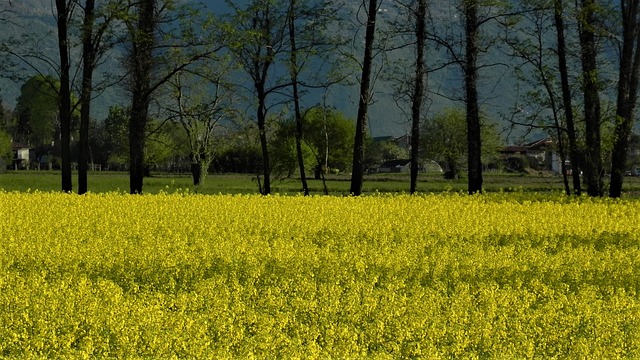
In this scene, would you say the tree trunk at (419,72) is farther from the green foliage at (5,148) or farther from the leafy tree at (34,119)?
the leafy tree at (34,119)

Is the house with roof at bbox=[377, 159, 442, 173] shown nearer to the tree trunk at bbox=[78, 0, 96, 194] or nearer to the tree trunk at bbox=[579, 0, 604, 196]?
the tree trunk at bbox=[579, 0, 604, 196]

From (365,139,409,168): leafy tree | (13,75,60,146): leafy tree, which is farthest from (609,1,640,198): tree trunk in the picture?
(13,75,60,146): leafy tree

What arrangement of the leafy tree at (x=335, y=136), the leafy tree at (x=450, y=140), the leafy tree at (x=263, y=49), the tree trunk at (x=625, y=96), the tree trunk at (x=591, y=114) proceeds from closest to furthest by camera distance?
the tree trunk at (x=625, y=96) → the tree trunk at (x=591, y=114) → the leafy tree at (x=263, y=49) → the leafy tree at (x=335, y=136) → the leafy tree at (x=450, y=140)

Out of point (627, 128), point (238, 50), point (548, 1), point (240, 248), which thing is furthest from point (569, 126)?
point (240, 248)

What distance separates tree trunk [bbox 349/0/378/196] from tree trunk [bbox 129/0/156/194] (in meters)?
7.47

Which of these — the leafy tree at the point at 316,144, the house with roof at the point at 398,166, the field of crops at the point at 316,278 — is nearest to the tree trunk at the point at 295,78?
the field of crops at the point at 316,278

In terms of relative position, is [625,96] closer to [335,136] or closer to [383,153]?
[335,136]

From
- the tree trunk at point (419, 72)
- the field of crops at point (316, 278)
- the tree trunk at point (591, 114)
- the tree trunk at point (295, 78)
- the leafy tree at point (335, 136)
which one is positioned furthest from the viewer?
the leafy tree at point (335, 136)

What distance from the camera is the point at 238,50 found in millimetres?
35906

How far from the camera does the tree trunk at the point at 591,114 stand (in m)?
31.8

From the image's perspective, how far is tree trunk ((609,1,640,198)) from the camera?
31578 millimetres

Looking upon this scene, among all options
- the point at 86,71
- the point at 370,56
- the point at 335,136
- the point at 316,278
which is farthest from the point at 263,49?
the point at 335,136

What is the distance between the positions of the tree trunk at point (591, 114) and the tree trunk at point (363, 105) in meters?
7.32

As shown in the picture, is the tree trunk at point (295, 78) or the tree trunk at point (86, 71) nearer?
the tree trunk at point (86, 71)
